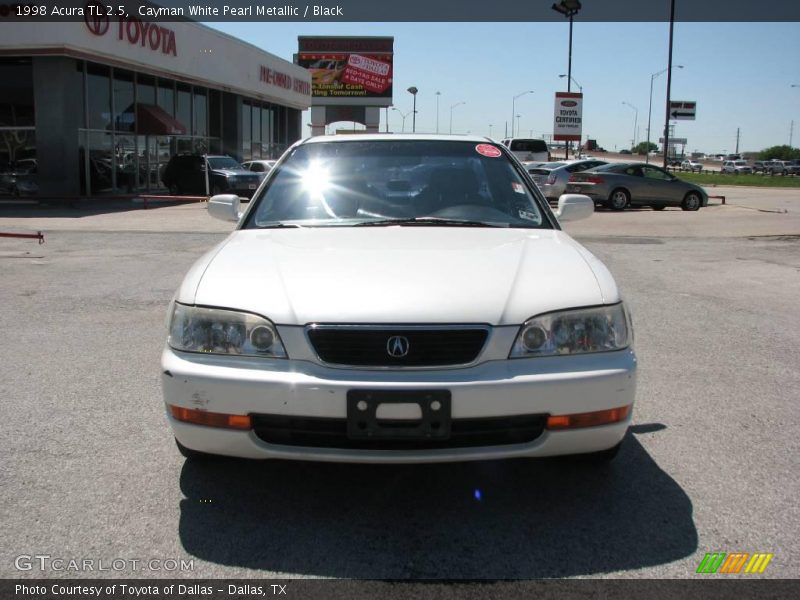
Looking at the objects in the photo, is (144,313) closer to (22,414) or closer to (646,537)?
(22,414)

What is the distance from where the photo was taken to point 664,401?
4.66m

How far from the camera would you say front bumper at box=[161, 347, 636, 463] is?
9.27 feet

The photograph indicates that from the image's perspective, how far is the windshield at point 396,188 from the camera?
425cm

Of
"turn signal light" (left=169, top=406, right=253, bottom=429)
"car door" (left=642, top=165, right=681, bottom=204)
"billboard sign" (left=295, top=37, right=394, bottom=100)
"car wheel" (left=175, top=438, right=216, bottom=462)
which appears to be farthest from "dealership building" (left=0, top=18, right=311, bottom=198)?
"billboard sign" (left=295, top=37, right=394, bottom=100)

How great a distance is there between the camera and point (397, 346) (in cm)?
287

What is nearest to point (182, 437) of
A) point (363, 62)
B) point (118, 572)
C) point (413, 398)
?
point (118, 572)

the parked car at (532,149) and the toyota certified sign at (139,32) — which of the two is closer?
the toyota certified sign at (139,32)

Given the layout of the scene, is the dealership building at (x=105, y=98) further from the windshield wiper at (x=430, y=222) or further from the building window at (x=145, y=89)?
the windshield wiper at (x=430, y=222)

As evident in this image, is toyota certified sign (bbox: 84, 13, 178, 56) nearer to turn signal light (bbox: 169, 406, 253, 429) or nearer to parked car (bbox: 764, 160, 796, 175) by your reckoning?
turn signal light (bbox: 169, 406, 253, 429)

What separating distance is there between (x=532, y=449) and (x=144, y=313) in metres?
5.20

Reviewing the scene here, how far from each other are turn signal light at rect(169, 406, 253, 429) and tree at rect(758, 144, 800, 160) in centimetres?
13604

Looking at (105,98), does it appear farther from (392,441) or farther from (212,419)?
(392,441)

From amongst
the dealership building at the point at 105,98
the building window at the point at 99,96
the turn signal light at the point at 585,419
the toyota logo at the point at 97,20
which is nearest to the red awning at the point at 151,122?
the dealership building at the point at 105,98

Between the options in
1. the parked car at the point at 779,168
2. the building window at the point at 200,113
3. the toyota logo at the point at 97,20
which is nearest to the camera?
the toyota logo at the point at 97,20
